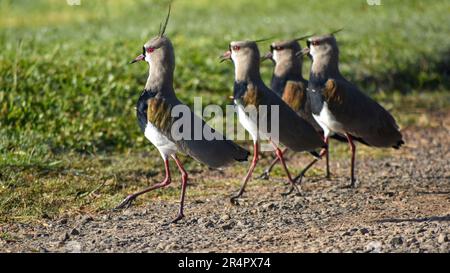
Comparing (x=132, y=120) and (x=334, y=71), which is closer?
(x=334, y=71)

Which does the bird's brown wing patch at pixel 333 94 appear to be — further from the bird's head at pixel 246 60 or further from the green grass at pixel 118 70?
the green grass at pixel 118 70

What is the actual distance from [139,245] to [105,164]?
90.7 inches

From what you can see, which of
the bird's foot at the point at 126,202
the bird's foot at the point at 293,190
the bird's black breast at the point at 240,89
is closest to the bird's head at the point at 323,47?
the bird's black breast at the point at 240,89

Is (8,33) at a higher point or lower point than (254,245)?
higher

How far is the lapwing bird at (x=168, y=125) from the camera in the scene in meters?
6.18

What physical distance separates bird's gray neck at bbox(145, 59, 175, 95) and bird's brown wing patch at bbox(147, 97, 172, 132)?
133 mm

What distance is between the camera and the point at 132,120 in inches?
346

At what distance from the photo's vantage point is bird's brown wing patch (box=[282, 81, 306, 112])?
299 inches

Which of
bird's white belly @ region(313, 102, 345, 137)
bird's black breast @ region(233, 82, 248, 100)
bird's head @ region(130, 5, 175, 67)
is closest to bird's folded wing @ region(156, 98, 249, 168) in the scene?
bird's head @ region(130, 5, 175, 67)

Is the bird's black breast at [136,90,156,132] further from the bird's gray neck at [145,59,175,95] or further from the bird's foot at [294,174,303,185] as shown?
the bird's foot at [294,174,303,185]
